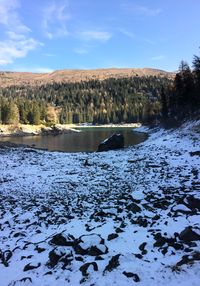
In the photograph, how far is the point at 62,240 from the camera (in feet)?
34.7

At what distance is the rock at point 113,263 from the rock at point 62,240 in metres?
1.83

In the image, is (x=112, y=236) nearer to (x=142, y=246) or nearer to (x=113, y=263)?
(x=142, y=246)

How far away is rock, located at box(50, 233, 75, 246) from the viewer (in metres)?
10.5

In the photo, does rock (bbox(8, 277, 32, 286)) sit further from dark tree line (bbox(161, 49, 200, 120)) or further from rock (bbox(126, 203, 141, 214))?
dark tree line (bbox(161, 49, 200, 120))

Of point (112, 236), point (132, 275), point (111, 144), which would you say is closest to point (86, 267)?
point (132, 275)

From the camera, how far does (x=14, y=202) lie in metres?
16.1

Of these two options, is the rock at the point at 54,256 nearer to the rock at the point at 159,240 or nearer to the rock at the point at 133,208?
the rock at the point at 159,240

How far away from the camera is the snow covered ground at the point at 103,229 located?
844 cm

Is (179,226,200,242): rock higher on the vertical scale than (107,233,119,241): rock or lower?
higher

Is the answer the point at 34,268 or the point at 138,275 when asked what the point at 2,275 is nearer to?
the point at 34,268

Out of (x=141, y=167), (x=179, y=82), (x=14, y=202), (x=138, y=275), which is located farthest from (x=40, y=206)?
(x=179, y=82)

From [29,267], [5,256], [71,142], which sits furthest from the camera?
[71,142]

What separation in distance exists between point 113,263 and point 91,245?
4.56ft

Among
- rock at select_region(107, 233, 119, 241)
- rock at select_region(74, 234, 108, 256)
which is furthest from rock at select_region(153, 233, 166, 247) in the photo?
rock at select_region(74, 234, 108, 256)
